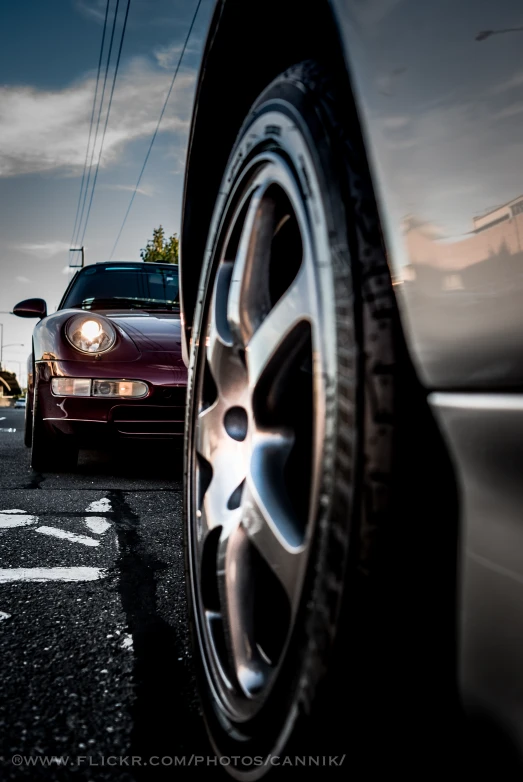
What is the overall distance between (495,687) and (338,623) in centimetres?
14

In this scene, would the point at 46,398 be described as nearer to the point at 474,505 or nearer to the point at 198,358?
the point at 198,358

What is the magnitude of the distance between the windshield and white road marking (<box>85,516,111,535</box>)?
2096mm

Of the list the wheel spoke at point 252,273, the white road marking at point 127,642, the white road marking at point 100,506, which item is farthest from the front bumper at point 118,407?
the wheel spoke at point 252,273

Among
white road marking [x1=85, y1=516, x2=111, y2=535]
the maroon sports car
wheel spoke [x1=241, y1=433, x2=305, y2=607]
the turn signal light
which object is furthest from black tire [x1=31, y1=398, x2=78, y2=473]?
wheel spoke [x1=241, y1=433, x2=305, y2=607]

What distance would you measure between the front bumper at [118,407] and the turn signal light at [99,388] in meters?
0.02

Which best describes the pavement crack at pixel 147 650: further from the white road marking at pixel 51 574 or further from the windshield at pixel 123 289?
the windshield at pixel 123 289

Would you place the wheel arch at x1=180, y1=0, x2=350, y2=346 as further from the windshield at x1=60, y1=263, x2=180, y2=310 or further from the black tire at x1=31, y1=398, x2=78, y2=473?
the windshield at x1=60, y1=263, x2=180, y2=310

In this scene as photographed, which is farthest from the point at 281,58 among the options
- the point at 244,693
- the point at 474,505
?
the point at 244,693

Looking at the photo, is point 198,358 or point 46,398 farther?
point 46,398

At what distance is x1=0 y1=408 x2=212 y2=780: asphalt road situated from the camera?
3.04ft

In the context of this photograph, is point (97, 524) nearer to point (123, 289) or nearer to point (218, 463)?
point (218, 463)

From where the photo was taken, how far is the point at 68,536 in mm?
2133

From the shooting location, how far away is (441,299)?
0.63 meters

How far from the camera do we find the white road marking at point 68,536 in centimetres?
206
